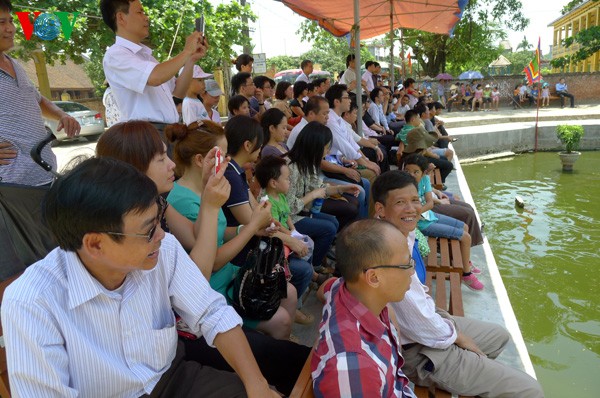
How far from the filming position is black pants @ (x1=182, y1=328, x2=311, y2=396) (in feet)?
5.75

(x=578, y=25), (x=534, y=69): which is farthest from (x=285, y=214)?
(x=578, y=25)

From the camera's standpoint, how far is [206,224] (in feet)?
6.09

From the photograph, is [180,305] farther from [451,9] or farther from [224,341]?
[451,9]

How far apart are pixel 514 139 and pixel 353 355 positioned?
14.0m

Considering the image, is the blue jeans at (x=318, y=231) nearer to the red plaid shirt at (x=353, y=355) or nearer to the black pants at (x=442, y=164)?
the red plaid shirt at (x=353, y=355)

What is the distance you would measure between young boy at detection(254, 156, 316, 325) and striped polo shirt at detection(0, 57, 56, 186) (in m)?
1.28

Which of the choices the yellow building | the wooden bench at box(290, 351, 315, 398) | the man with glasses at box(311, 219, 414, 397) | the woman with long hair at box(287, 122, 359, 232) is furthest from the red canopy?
the yellow building

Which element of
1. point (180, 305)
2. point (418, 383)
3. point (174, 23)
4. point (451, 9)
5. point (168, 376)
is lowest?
point (418, 383)

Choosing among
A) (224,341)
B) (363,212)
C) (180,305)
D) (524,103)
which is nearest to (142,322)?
(180,305)

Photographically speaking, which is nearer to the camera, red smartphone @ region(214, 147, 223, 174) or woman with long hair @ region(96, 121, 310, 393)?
woman with long hair @ region(96, 121, 310, 393)

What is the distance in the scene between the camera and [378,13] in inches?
396

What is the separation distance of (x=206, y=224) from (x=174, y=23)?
11340 mm

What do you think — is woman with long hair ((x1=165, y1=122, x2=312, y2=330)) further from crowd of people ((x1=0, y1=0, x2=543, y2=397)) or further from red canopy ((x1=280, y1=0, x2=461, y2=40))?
red canopy ((x1=280, y1=0, x2=461, y2=40))

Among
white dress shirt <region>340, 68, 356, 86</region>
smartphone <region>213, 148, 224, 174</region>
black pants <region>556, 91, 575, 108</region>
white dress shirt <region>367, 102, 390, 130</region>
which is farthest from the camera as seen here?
black pants <region>556, 91, 575, 108</region>
